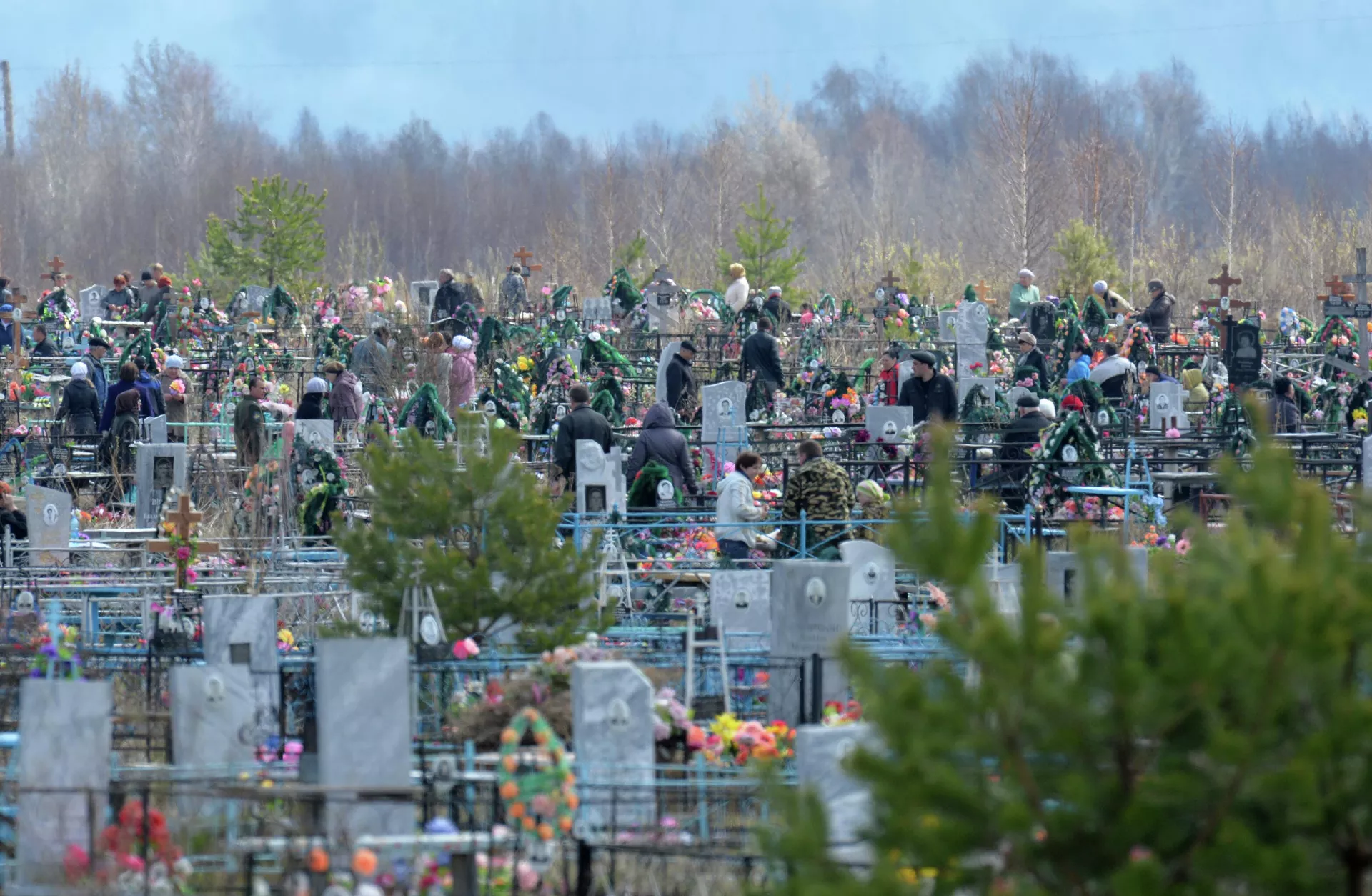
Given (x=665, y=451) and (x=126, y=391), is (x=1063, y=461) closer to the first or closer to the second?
(x=665, y=451)

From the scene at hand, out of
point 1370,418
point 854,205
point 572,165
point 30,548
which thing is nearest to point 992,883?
point 30,548

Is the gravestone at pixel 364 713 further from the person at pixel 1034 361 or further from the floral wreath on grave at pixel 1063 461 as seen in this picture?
the person at pixel 1034 361

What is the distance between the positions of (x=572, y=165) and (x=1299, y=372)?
92841 mm

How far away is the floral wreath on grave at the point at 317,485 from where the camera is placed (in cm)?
1570

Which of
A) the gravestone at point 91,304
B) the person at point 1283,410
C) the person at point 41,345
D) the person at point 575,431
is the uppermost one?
the gravestone at point 91,304

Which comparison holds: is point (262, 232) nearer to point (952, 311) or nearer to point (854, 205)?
point (952, 311)

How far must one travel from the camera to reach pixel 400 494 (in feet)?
35.4

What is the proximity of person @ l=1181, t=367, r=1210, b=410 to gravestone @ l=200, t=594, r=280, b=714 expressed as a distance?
14285mm

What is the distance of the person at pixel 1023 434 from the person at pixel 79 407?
9.16 metres

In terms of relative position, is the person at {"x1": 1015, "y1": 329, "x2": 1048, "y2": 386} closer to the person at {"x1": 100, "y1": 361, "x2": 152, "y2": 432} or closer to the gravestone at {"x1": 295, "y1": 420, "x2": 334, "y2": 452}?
the gravestone at {"x1": 295, "y1": 420, "x2": 334, "y2": 452}

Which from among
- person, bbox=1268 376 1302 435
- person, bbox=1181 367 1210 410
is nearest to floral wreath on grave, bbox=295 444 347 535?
person, bbox=1268 376 1302 435

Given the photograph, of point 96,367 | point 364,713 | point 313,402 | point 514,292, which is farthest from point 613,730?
point 514,292

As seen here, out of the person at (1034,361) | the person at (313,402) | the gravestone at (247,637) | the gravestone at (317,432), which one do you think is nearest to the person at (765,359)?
the person at (1034,361)

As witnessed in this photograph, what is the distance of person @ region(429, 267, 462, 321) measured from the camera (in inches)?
1110
